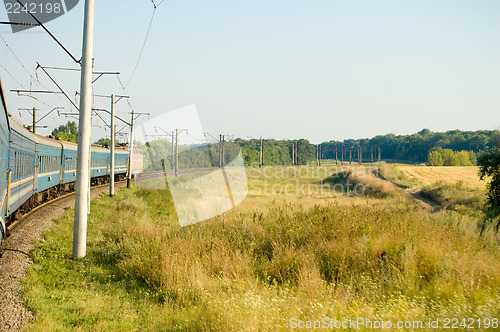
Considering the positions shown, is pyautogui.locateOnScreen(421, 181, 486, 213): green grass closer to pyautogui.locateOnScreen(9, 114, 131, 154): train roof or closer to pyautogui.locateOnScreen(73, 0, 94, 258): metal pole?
pyautogui.locateOnScreen(73, 0, 94, 258): metal pole

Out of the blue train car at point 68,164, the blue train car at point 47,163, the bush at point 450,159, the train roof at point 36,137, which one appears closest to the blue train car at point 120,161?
the train roof at point 36,137

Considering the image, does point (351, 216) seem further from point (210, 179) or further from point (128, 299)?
point (210, 179)

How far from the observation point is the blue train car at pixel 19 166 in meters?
10.9

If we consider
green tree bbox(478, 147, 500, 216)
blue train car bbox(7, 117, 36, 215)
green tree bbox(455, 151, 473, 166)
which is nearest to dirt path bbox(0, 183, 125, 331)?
blue train car bbox(7, 117, 36, 215)

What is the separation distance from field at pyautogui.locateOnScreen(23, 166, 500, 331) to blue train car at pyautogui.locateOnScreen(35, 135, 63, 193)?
619 centimetres

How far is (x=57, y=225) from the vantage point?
12.5m

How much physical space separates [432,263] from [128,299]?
5330mm

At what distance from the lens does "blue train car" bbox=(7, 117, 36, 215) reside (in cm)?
1091

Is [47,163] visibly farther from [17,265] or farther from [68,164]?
[17,265]

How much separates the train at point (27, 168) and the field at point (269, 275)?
5.10 feet

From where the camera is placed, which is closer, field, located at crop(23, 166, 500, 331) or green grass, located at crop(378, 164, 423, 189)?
field, located at crop(23, 166, 500, 331)
